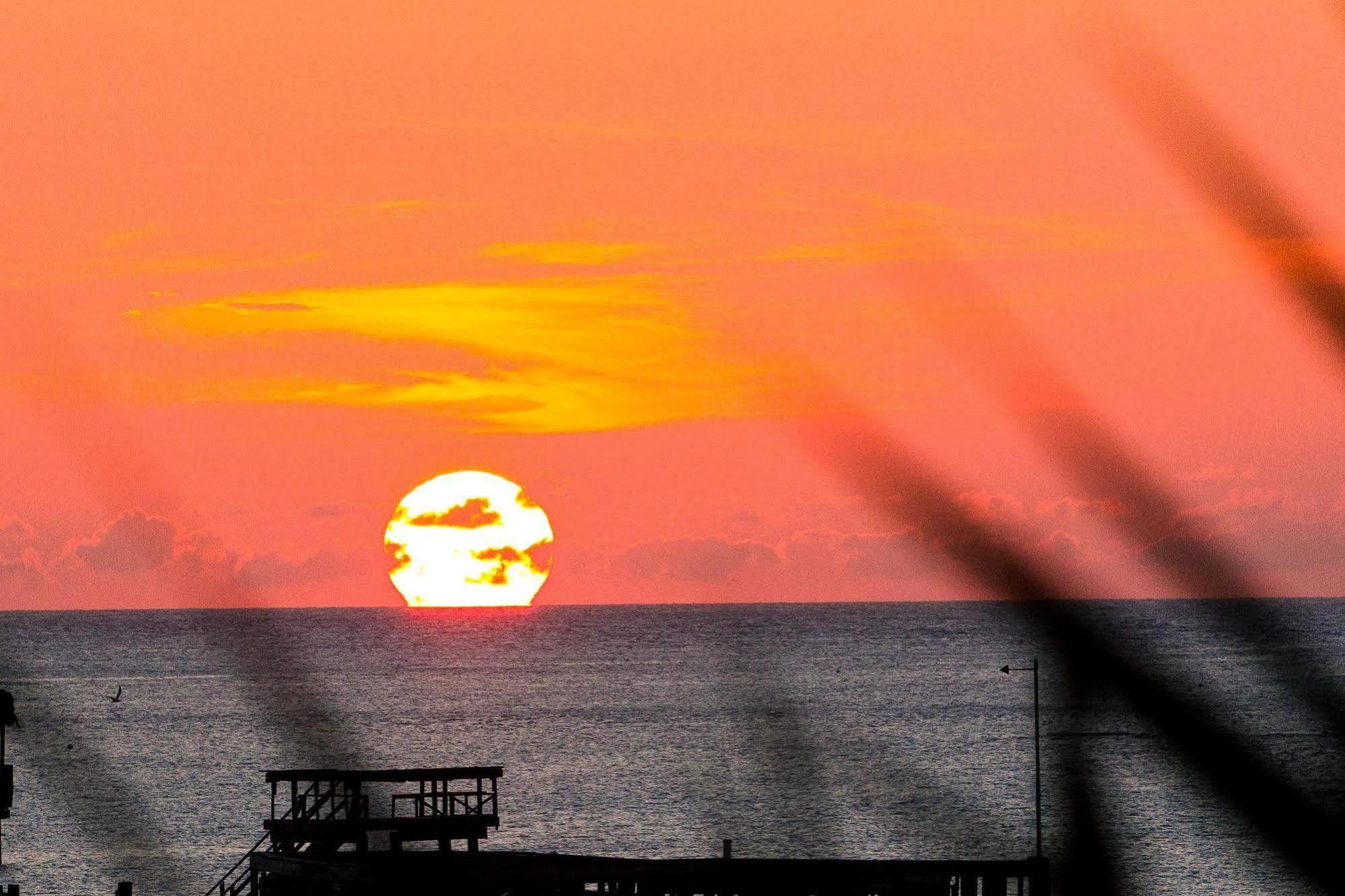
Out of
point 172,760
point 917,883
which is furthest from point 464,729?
point 917,883

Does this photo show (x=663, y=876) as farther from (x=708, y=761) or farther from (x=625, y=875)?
(x=708, y=761)

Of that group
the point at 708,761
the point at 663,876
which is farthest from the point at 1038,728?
the point at 708,761

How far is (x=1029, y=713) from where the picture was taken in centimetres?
18125

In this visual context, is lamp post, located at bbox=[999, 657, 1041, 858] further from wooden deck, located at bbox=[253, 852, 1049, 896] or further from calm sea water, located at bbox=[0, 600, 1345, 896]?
wooden deck, located at bbox=[253, 852, 1049, 896]

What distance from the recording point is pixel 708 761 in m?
→ 136

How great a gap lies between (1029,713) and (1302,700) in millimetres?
185466

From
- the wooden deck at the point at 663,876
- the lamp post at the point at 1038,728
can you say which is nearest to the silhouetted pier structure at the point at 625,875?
the wooden deck at the point at 663,876

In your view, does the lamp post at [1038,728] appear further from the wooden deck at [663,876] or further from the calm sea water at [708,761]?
the wooden deck at [663,876]

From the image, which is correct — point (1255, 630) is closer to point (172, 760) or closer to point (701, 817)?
point (701, 817)

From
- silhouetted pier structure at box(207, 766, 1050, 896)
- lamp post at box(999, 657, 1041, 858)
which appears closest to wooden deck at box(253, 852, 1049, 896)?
silhouetted pier structure at box(207, 766, 1050, 896)

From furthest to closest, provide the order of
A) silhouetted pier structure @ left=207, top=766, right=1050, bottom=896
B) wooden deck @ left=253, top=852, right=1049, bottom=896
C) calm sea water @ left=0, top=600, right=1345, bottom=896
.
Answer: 1. wooden deck @ left=253, top=852, right=1049, bottom=896
2. silhouetted pier structure @ left=207, top=766, right=1050, bottom=896
3. calm sea water @ left=0, top=600, right=1345, bottom=896

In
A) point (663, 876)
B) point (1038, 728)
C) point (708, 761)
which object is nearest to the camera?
point (1038, 728)

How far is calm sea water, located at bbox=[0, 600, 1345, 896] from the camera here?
1.80 metres

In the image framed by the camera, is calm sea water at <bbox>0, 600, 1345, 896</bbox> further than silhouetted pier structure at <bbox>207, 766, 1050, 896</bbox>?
No
